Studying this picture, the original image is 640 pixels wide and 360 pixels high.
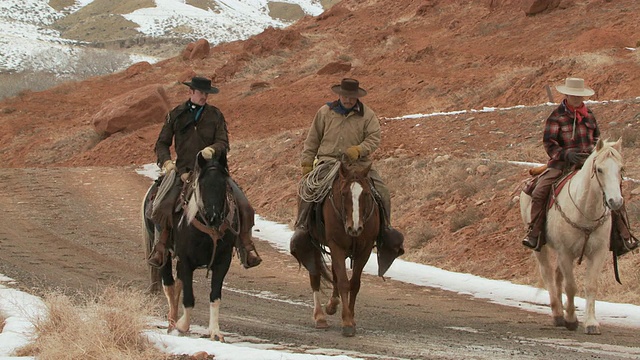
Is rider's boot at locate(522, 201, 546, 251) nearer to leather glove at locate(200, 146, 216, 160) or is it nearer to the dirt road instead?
the dirt road

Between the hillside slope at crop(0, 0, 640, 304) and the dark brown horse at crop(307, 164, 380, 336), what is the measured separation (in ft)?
14.8

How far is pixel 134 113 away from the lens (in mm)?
40000

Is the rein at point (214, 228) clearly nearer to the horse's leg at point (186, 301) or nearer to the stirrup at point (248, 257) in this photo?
the horse's leg at point (186, 301)

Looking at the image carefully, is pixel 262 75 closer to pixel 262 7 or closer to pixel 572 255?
pixel 572 255

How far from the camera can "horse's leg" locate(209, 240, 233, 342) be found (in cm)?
1044

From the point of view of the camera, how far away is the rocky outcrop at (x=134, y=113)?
1567 inches

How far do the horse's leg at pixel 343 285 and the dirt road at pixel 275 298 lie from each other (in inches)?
6.1

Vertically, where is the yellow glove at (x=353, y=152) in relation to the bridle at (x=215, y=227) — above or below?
above

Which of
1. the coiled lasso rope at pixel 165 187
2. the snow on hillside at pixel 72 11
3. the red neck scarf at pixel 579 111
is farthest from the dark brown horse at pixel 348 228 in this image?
the snow on hillside at pixel 72 11

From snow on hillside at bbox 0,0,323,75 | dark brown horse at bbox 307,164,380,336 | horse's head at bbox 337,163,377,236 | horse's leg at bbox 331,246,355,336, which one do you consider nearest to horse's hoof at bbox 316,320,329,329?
dark brown horse at bbox 307,164,380,336

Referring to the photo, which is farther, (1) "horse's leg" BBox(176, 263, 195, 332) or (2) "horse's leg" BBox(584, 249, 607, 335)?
(2) "horse's leg" BBox(584, 249, 607, 335)

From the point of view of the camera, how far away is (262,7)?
160 m

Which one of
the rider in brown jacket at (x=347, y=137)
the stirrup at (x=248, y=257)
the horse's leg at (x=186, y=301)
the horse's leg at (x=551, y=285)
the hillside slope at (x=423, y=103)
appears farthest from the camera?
the hillside slope at (x=423, y=103)

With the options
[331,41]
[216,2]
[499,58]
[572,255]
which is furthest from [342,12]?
[216,2]
